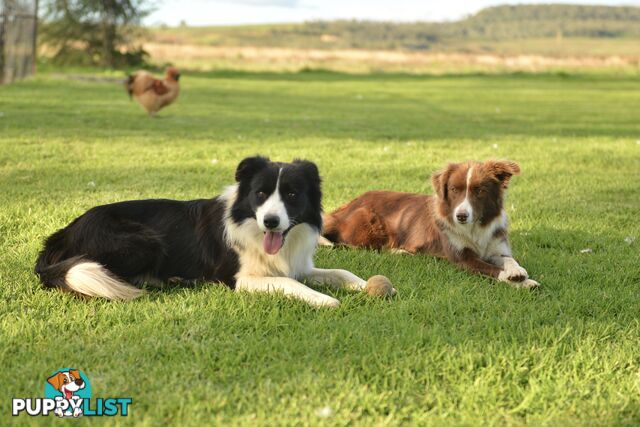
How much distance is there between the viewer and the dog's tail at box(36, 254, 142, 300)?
15.4ft

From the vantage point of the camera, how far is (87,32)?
39.8 meters

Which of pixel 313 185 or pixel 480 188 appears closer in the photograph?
pixel 313 185

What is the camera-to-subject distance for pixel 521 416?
3.35 meters

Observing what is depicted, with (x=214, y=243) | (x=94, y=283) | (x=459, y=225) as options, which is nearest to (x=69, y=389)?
(x=94, y=283)

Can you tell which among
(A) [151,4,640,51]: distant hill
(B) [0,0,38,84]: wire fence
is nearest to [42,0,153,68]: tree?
(B) [0,0,38,84]: wire fence

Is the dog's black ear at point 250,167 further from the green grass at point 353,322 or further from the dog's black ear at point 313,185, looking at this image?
the green grass at point 353,322

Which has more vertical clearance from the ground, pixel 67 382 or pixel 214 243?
pixel 214 243

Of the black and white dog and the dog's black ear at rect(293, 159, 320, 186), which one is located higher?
the dog's black ear at rect(293, 159, 320, 186)

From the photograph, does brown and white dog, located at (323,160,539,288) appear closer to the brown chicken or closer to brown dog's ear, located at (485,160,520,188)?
brown dog's ear, located at (485,160,520,188)

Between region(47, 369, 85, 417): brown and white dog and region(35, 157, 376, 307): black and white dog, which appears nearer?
region(47, 369, 85, 417): brown and white dog

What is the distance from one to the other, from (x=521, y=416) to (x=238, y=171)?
→ 2.61 metres

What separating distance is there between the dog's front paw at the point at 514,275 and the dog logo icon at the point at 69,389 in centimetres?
328

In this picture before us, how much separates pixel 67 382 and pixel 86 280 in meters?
1.28

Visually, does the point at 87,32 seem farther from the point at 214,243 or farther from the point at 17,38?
the point at 214,243
